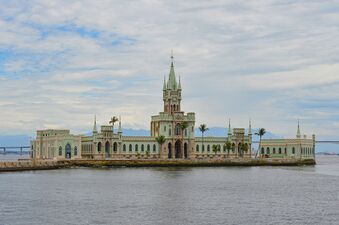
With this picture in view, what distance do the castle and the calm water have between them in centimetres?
5250

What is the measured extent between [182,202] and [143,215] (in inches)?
423

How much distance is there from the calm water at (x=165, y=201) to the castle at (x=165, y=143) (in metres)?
52.5

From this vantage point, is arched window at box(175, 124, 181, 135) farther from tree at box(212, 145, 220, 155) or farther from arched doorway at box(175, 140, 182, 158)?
tree at box(212, 145, 220, 155)

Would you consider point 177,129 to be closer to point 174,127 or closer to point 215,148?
point 174,127

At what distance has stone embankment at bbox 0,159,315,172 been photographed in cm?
12976

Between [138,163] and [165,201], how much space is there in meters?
80.8

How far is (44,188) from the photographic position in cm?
8188

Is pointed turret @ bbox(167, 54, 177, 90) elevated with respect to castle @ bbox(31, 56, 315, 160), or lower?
elevated

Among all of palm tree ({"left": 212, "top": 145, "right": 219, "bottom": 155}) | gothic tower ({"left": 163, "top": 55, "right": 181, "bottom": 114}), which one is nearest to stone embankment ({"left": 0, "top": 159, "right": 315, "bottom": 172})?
palm tree ({"left": 212, "top": 145, "right": 219, "bottom": 155})

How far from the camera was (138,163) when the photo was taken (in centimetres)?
14900

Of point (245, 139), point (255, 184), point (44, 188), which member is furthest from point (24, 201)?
point (245, 139)

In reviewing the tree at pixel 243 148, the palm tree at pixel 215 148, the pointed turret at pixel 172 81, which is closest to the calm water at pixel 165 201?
the palm tree at pixel 215 148

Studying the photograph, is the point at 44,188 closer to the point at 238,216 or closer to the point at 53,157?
the point at 238,216

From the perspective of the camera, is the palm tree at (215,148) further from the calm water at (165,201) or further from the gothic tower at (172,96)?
the calm water at (165,201)
